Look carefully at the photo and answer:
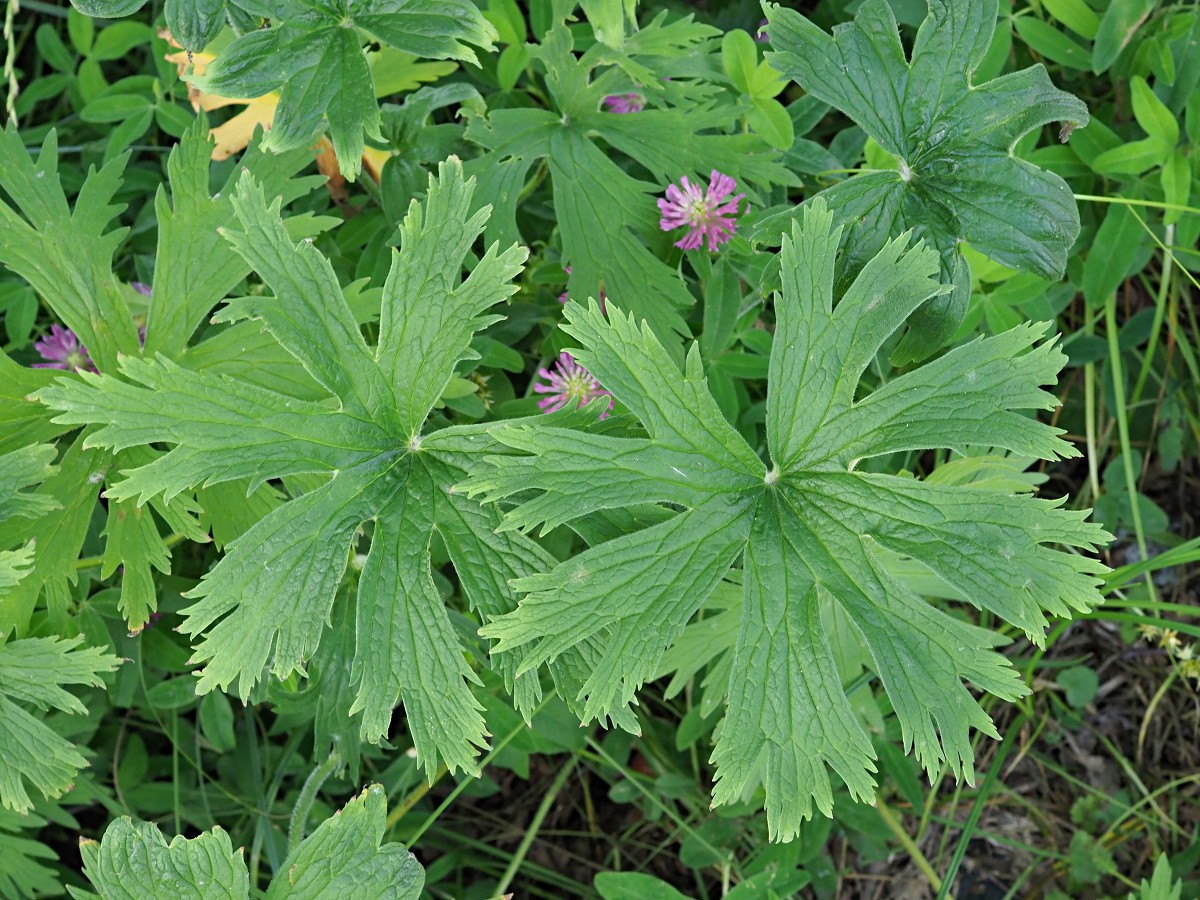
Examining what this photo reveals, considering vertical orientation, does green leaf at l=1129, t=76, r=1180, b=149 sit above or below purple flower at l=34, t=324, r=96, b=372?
below

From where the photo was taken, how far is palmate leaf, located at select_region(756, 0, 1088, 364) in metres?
1.50

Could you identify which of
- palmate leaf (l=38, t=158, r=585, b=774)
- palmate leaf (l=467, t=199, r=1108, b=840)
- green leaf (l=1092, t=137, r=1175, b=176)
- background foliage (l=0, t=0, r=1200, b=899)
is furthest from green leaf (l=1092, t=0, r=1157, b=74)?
palmate leaf (l=38, t=158, r=585, b=774)

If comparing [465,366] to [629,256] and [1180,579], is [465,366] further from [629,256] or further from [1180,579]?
[1180,579]

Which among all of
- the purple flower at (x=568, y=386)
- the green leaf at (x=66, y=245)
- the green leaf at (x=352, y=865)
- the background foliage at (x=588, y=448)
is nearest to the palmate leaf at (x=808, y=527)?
the background foliage at (x=588, y=448)

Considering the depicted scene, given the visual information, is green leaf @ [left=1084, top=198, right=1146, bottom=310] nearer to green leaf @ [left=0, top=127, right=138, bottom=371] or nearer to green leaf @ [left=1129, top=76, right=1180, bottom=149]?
green leaf @ [left=1129, top=76, right=1180, bottom=149]

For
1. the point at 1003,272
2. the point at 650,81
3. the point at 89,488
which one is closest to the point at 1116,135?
the point at 1003,272

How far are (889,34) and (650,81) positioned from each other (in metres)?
0.41

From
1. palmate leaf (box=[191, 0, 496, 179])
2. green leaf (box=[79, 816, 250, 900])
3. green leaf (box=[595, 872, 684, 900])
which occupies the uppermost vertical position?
palmate leaf (box=[191, 0, 496, 179])

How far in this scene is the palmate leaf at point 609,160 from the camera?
1.78 meters

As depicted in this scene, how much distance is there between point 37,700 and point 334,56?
3.68 ft

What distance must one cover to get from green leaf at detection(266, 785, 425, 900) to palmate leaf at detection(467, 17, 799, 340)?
909 mm

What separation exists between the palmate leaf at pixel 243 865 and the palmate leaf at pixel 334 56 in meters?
0.96

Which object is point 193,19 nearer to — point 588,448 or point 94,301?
point 94,301

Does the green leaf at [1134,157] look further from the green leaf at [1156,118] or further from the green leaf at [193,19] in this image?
the green leaf at [193,19]
